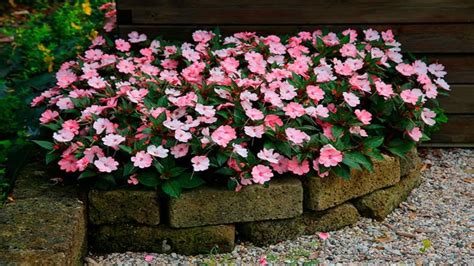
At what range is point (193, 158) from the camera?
3.13 m

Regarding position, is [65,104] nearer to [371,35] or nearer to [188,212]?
[188,212]

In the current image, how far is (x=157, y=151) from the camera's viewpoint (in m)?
3.14

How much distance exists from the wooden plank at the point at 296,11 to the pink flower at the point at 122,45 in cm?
16

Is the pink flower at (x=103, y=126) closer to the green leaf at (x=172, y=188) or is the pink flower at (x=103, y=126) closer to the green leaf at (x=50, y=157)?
the green leaf at (x=50, y=157)

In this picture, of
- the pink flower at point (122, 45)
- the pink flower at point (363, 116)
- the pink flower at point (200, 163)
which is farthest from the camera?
the pink flower at point (122, 45)

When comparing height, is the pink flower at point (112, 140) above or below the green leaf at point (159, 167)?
above

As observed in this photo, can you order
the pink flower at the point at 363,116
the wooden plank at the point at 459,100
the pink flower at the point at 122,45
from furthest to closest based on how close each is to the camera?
the wooden plank at the point at 459,100
the pink flower at the point at 122,45
the pink flower at the point at 363,116

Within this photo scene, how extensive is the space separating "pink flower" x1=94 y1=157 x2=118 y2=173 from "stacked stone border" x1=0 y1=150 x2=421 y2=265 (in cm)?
12

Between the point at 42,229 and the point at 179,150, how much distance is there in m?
0.64

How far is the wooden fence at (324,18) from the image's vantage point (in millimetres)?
4168

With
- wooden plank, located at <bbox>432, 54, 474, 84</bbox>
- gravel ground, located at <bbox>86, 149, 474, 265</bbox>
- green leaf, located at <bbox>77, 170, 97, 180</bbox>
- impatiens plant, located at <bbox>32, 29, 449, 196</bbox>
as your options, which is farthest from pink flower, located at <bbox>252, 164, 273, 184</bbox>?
wooden plank, located at <bbox>432, 54, 474, 84</bbox>

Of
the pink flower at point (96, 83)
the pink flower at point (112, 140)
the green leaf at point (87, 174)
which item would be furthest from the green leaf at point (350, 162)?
the pink flower at point (96, 83)

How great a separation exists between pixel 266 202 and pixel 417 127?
860 millimetres

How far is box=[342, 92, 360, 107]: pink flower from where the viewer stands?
3.49 m
